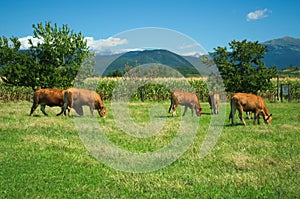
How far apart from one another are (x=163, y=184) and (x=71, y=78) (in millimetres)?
25332

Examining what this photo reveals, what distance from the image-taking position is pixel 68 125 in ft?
44.8

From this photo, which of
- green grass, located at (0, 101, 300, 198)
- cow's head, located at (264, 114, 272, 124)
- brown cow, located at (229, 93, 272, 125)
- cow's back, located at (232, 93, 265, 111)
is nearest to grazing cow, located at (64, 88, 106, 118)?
green grass, located at (0, 101, 300, 198)

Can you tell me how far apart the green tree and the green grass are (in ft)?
64.4

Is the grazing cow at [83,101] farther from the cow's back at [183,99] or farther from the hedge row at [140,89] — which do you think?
the hedge row at [140,89]

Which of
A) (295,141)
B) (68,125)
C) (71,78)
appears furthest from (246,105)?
(71,78)

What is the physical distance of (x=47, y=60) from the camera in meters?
30.0

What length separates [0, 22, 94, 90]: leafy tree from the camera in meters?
29.1

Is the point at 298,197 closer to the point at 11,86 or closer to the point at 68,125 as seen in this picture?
the point at 68,125

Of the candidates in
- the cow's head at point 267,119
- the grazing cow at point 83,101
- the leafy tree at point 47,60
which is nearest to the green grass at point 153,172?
the cow's head at point 267,119

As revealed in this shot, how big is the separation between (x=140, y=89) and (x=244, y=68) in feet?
31.7

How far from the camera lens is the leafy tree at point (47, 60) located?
2908cm

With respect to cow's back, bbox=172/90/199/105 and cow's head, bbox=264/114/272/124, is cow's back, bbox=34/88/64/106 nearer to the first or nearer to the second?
cow's back, bbox=172/90/199/105

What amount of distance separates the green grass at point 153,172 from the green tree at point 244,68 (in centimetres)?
1962

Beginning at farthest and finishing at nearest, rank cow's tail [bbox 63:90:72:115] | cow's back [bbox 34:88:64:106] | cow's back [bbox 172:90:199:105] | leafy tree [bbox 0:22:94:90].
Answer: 1. leafy tree [bbox 0:22:94:90]
2. cow's back [bbox 172:90:199:105]
3. cow's back [bbox 34:88:64:106]
4. cow's tail [bbox 63:90:72:115]
